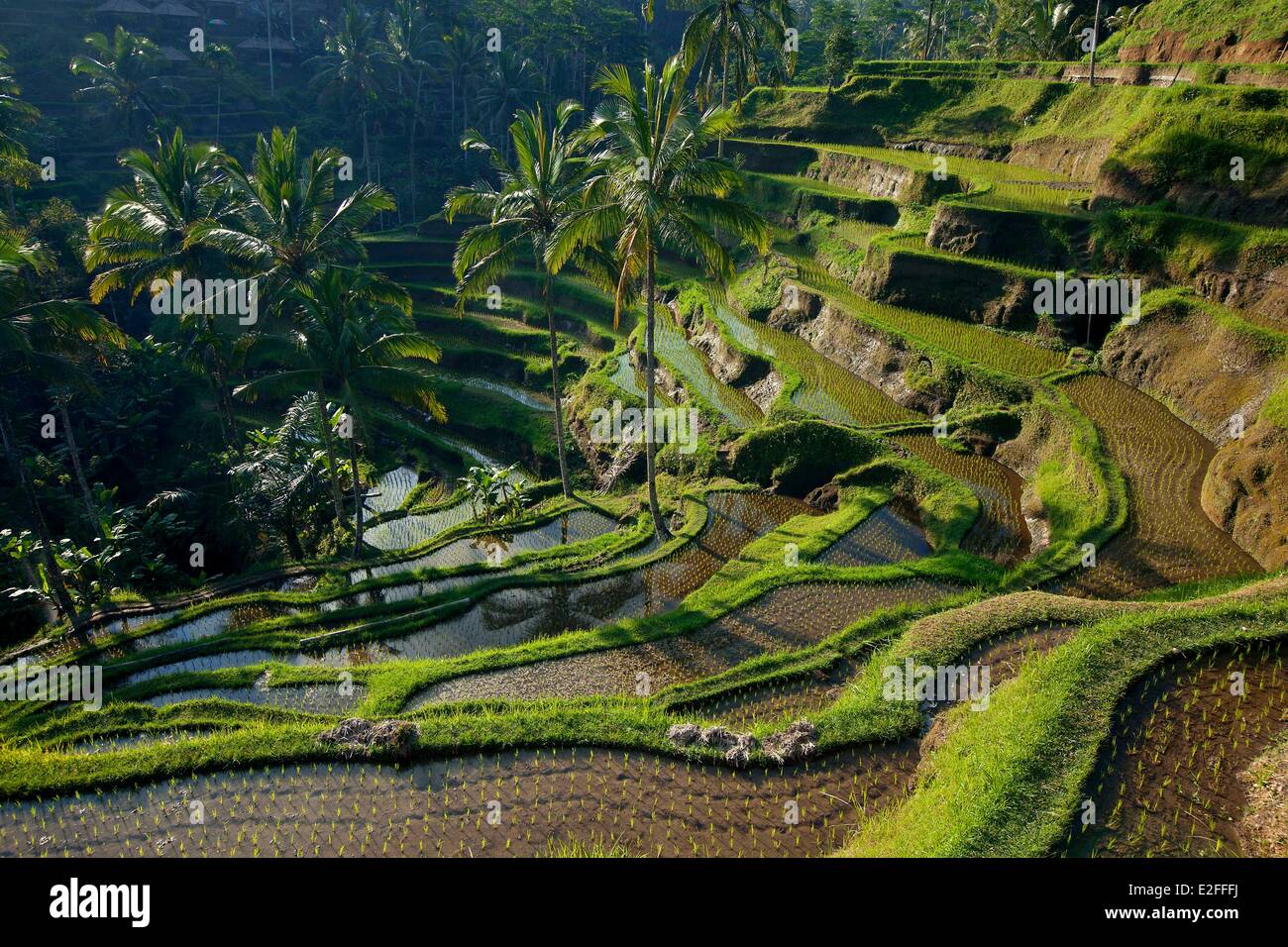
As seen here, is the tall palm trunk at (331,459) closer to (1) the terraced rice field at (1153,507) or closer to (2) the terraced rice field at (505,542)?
(2) the terraced rice field at (505,542)

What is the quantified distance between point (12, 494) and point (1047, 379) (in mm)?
32257

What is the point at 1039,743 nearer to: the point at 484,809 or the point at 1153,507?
the point at 484,809

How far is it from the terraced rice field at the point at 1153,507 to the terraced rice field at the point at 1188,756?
369cm

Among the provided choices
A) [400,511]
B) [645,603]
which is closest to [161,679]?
[645,603]

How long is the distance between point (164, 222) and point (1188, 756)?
86.8 ft

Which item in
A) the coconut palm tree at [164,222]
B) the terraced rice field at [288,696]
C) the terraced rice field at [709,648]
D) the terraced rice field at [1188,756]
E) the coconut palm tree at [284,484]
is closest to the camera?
the terraced rice field at [1188,756]

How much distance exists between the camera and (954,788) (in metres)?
8.73

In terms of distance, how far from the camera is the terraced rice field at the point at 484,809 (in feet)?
29.2

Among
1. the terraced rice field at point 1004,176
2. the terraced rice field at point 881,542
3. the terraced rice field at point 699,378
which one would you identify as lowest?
the terraced rice field at point 881,542

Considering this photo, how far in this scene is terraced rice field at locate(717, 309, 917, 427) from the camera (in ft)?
76.5

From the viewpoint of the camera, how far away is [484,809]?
31.1 feet

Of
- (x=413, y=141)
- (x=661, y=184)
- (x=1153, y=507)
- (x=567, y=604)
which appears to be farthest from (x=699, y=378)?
(x=413, y=141)

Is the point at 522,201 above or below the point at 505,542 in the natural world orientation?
above

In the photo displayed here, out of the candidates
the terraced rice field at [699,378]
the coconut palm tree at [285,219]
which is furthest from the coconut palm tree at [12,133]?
the terraced rice field at [699,378]
